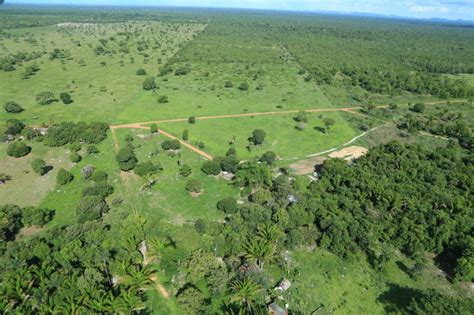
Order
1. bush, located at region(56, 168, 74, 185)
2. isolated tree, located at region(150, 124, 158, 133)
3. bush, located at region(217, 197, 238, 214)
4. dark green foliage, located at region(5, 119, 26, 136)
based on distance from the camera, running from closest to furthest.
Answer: bush, located at region(217, 197, 238, 214) → bush, located at region(56, 168, 74, 185) → dark green foliage, located at region(5, 119, 26, 136) → isolated tree, located at region(150, 124, 158, 133)

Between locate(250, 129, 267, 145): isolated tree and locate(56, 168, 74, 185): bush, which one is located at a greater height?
locate(250, 129, 267, 145): isolated tree

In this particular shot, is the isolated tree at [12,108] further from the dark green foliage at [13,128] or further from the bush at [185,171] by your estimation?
the bush at [185,171]

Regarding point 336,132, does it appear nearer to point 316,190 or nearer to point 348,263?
point 316,190

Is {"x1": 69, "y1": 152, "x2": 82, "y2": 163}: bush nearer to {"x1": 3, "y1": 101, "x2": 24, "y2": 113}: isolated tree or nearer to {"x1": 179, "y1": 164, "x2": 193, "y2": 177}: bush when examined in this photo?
{"x1": 179, "y1": 164, "x2": 193, "y2": 177}: bush

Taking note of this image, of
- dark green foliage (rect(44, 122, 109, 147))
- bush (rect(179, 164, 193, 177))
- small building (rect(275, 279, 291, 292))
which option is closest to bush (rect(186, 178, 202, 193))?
bush (rect(179, 164, 193, 177))

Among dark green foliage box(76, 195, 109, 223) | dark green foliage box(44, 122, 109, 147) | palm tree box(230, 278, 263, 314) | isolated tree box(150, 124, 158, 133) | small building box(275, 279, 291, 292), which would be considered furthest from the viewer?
isolated tree box(150, 124, 158, 133)

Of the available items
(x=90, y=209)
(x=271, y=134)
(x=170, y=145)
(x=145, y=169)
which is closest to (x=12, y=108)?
(x=170, y=145)

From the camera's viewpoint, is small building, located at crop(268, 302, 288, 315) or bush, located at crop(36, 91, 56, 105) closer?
small building, located at crop(268, 302, 288, 315)

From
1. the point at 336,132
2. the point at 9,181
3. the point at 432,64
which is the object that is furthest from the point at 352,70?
the point at 9,181
